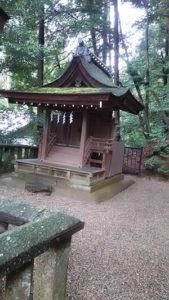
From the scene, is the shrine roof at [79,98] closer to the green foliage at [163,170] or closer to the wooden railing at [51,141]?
the wooden railing at [51,141]

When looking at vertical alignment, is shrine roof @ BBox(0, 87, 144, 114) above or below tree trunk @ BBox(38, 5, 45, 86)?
below

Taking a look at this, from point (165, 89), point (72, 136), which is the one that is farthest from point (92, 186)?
point (165, 89)

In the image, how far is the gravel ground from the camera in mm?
3000

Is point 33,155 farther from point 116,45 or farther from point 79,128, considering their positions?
point 116,45

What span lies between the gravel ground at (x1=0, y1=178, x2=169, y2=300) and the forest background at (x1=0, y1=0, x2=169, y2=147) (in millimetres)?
4495

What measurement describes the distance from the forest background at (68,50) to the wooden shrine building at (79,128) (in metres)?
1.83

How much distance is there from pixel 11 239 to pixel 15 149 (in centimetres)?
795

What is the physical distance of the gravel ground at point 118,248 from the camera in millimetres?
3000

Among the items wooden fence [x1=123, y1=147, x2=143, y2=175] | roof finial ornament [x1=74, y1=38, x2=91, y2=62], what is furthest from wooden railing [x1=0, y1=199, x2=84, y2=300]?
wooden fence [x1=123, y1=147, x2=143, y2=175]

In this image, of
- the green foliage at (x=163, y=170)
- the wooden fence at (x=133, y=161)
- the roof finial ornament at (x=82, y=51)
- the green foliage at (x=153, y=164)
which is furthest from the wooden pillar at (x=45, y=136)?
the green foliage at (x=163, y=170)

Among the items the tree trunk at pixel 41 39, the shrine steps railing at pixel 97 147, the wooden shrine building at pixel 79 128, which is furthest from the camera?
the tree trunk at pixel 41 39

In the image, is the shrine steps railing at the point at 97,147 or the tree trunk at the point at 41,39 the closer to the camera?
the shrine steps railing at the point at 97,147

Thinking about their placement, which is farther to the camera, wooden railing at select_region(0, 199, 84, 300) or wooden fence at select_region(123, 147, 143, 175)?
wooden fence at select_region(123, 147, 143, 175)

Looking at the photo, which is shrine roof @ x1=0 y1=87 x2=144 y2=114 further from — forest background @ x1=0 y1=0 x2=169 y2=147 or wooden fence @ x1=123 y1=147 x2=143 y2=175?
wooden fence @ x1=123 y1=147 x2=143 y2=175
